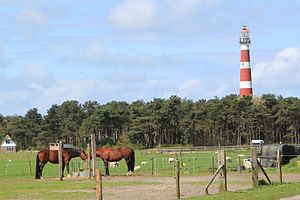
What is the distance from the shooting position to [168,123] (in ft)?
431

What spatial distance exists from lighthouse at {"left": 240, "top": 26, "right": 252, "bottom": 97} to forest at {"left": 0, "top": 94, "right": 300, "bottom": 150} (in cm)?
215

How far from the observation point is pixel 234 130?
126312 mm

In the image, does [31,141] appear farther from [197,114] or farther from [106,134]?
[197,114]

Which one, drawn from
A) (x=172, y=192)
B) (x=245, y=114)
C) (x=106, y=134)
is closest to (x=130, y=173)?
(x=172, y=192)

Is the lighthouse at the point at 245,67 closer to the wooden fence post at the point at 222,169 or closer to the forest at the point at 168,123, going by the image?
the forest at the point at 168,123

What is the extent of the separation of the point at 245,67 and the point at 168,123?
2785 centimetres

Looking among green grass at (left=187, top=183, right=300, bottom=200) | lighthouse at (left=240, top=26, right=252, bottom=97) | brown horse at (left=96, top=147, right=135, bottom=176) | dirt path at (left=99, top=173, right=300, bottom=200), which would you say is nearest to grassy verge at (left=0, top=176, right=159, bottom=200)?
dirt path at (left=99, top=173, right=300, bottom=200)

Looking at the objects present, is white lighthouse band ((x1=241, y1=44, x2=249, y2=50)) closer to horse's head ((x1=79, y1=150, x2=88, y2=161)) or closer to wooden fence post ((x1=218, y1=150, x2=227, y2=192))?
horse's head ((x1=79, y1=150, x2=88, y2=161))

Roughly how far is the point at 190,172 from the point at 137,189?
1311 cm

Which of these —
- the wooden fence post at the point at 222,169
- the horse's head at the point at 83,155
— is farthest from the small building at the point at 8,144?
the wooden fence post at the point at 222,169

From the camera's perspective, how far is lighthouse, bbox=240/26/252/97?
10843cm

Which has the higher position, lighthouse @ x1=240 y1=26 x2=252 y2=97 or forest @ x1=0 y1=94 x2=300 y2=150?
lighthouse @ x1=240 y1=26 x2=252 y2=97

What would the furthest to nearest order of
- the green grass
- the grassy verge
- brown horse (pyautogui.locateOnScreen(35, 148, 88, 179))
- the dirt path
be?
1. brown horse (pyautogui.locateOnScreen(35, 148, 88, 179))
2. the grassy verge
3. the dirt path
4. the green grass

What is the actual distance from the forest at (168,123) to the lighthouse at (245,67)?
2.15 m
